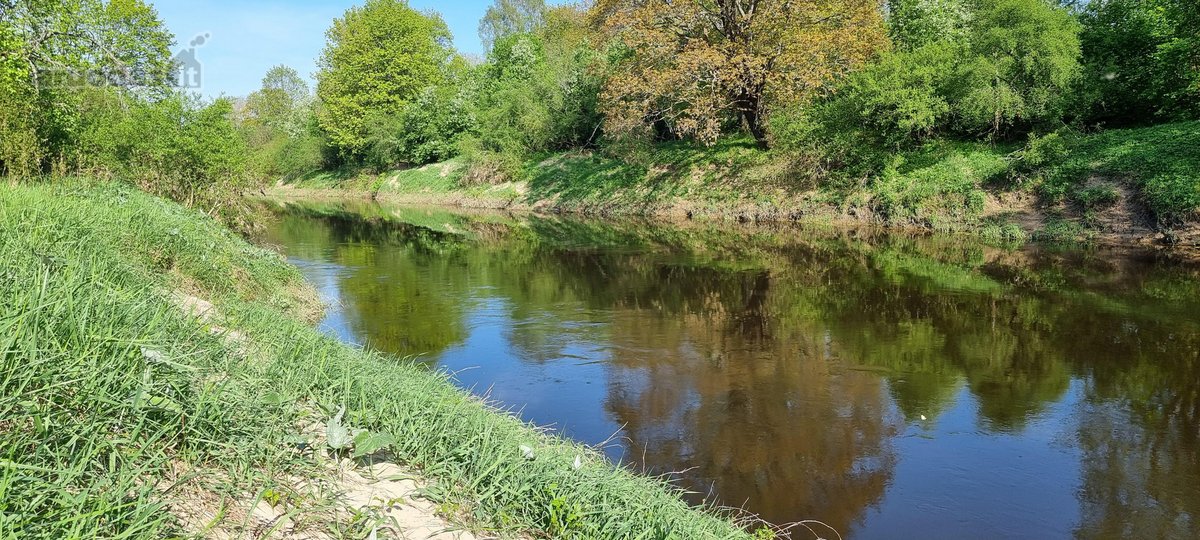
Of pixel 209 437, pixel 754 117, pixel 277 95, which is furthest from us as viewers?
pixel 277 95

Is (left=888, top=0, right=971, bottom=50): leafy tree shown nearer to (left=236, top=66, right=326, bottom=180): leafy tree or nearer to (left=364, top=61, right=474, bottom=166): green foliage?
(left=364, top=61, right=474, bottom=166): green foliage

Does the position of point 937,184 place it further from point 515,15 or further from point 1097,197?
point 515,15

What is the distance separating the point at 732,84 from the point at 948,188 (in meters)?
8.87

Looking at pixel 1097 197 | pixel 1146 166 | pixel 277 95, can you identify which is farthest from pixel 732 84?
pixel 277 95

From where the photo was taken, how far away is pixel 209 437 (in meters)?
3.29

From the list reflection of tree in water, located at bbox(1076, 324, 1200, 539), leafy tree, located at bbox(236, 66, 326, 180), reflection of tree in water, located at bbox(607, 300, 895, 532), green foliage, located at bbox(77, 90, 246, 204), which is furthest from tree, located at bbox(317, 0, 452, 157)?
reflection of tree in water, located at bbox(1076, 324, 1200, 539)

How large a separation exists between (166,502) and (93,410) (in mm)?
561

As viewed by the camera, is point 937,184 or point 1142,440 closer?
point 1142,440

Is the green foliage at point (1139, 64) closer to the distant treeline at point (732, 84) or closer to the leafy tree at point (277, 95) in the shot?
the distant treeline at point (732, 84)

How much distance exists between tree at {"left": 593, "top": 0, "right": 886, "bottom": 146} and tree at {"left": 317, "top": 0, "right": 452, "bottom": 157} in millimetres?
28294

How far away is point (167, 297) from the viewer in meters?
4.87

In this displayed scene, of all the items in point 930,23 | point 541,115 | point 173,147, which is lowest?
point 173,147

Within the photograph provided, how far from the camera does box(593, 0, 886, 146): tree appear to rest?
87.6ft

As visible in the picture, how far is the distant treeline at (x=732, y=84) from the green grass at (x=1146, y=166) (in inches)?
76.4
